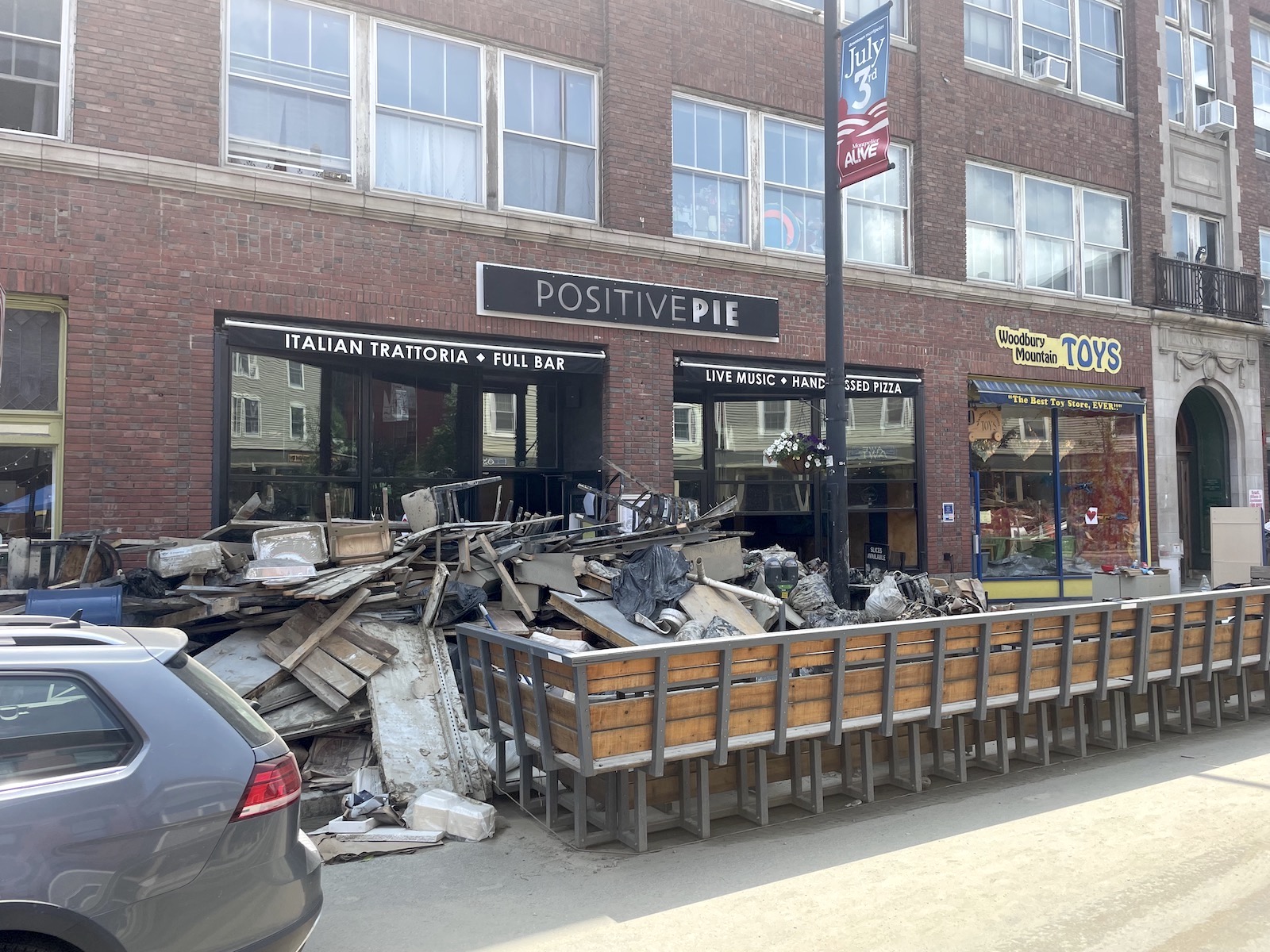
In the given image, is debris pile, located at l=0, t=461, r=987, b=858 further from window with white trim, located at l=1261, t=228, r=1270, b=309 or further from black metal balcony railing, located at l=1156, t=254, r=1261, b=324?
window with white trim, located at l=1261, t=228, r=1270, b=309

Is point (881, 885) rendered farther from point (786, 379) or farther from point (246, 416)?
point (786, 379)

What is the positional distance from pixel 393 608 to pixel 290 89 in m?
6.25

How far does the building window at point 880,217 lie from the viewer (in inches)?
594

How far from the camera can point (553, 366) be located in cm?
1180

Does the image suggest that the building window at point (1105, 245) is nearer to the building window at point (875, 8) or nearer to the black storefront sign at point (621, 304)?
the building window at point (875, 8)

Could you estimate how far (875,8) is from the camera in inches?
596

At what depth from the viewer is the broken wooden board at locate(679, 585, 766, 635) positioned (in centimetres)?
885

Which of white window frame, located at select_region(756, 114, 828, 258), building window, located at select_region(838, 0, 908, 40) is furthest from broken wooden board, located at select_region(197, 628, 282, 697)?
building window, located at select_region(838, 0, 908, 40)

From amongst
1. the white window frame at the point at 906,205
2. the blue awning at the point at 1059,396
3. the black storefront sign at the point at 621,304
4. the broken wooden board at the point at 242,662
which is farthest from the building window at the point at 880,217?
the broken wooden board at the point at 242,662

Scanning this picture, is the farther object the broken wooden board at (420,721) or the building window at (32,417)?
the building window at (32,417)

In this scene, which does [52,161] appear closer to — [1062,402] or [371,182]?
[371,182]

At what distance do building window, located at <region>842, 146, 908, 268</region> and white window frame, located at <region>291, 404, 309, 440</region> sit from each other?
8353mm

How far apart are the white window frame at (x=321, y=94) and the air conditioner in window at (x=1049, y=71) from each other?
39.0 feet

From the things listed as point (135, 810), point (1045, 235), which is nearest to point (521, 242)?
point (135, 810)
